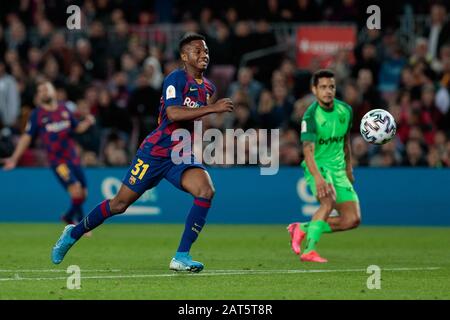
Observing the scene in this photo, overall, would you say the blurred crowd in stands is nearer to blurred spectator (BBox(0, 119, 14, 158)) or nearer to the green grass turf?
blurred spectator (BBox(0, 119, 14, 158))

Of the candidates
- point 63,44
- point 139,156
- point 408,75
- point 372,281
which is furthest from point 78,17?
point 372,281

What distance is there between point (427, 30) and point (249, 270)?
1310cm

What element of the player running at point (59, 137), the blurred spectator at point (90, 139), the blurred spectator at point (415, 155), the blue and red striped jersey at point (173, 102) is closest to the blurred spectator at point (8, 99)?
the blurred spectator at point (90, 139)

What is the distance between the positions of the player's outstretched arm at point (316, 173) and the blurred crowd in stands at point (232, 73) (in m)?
7.42

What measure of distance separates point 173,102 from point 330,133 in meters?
2.66

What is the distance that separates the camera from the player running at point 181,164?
Result: 11375mm

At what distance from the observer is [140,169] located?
11.5 metres

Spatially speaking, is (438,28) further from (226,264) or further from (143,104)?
(226,264)

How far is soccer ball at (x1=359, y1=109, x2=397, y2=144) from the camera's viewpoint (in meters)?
12.7

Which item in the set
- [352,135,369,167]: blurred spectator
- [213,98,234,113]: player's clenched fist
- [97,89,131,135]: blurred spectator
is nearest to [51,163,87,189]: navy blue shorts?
[97,89,131,135]: blurred spectator

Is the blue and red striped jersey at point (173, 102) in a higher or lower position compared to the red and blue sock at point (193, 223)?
higher

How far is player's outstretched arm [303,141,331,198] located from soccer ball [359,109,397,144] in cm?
66

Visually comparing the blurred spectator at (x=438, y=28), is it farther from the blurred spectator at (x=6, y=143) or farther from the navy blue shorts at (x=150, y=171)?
the navy blue shorts at (x=150, y=171)

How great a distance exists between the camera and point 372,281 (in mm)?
10484
